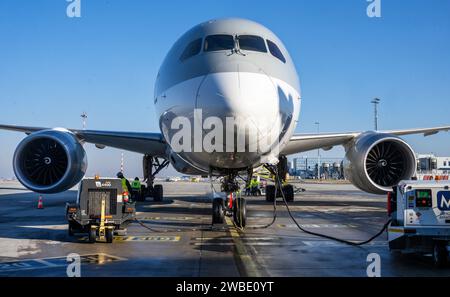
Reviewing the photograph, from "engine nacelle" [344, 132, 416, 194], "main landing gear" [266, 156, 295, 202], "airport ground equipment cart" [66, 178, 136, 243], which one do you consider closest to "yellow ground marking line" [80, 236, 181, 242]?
"airport ground equipment cart" [66, 178, 136, 243]

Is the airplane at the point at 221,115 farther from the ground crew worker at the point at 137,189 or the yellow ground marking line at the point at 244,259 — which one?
the ground crew worker at the point at 137,189

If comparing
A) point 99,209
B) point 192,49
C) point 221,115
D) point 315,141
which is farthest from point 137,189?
point 221,115

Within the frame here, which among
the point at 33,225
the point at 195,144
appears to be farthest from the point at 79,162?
the point at 195,144

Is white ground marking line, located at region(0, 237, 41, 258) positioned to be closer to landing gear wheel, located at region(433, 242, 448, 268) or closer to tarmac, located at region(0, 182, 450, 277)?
tarmac, located at region(0, 182, 450, 277)

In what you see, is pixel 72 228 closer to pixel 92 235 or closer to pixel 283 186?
pixel 92 235

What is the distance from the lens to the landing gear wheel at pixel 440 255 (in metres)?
6.49

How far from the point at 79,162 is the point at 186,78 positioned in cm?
635

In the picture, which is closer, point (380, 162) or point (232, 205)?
Result: point (232, 205)

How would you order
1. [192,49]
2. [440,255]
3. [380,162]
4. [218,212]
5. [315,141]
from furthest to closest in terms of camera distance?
[315,141] → [380,162] → [218,212] → [192,49] → [440,255]

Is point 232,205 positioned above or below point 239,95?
below

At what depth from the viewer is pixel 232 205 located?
446 inches

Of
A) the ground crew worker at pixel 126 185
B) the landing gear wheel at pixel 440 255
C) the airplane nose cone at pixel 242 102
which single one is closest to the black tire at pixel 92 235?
the ground crew worker at pixel 126 185

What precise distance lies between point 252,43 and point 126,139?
7.28 meters

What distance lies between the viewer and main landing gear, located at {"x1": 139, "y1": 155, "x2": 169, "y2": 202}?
1941 centimetres
